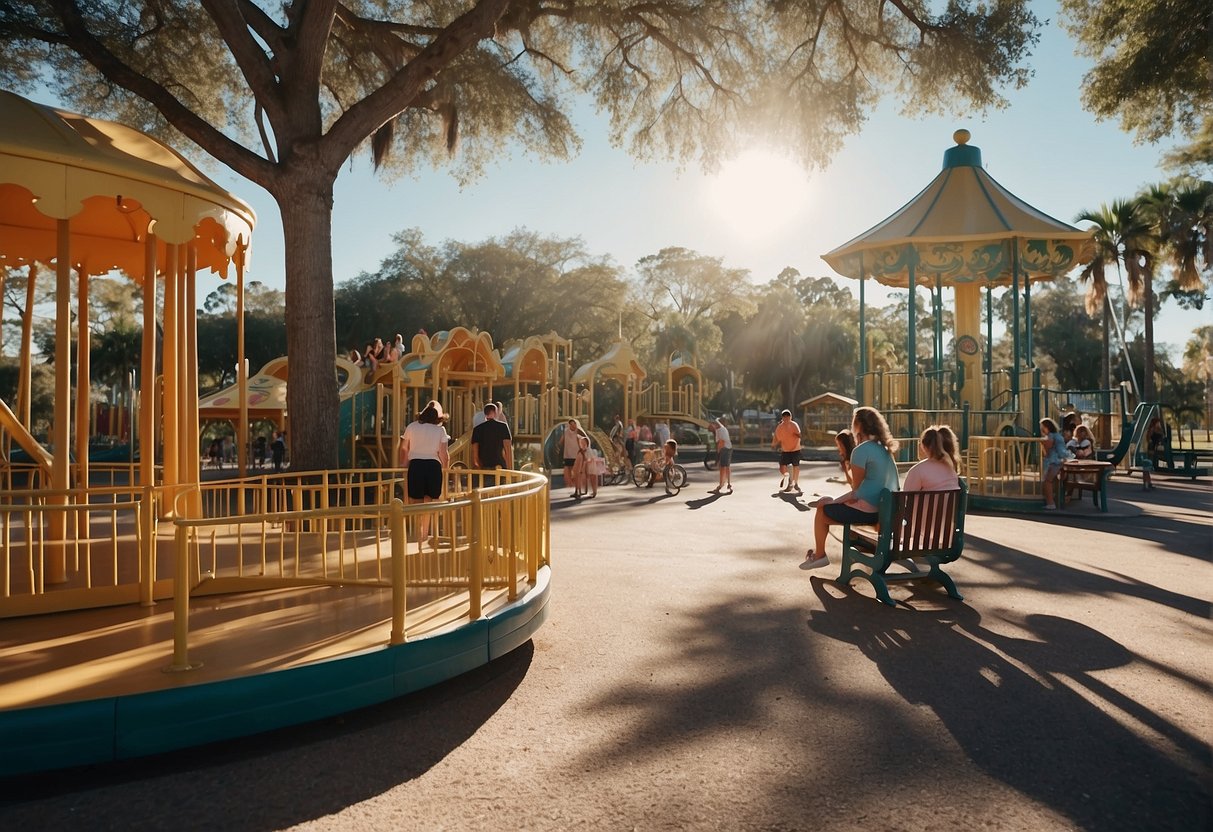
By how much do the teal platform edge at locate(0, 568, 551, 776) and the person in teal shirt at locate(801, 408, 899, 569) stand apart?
157 inches

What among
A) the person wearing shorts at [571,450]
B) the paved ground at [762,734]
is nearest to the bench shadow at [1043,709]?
the paved ground at [762,734]

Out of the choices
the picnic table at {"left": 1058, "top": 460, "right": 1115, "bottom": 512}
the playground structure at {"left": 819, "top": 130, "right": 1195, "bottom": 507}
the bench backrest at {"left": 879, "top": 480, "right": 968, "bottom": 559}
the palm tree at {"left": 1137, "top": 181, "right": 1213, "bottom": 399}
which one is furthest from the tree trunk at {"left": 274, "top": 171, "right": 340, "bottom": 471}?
the palm tree at {"left": 1137, "top": 181, "right": 1213, "bottom": 399}

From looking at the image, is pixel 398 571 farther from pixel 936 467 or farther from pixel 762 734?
pixel 936 467

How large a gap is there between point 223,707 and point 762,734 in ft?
8.63

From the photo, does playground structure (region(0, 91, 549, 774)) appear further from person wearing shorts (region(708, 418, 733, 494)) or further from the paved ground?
person wearing shorts (region(708, 418, 733, 494))

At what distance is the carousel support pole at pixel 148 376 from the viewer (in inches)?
272

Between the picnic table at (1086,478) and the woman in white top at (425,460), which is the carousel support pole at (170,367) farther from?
the picnic table at (1086,478)

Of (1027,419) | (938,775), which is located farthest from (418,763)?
(1027,419)

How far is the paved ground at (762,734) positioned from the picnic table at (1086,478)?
20.3ft

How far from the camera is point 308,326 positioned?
10336mm

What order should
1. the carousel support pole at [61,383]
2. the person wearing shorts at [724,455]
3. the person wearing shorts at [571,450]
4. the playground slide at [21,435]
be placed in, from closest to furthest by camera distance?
the carousel support pole at [61,383] → the playground slide at [21,435] → the person wearing shorts at [571,450] → the person wearing shorts at [724,455]

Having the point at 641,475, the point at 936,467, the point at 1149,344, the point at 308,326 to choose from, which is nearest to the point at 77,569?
the point at 308,326

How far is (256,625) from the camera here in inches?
203

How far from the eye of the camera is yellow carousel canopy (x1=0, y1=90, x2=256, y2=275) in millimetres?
5445
